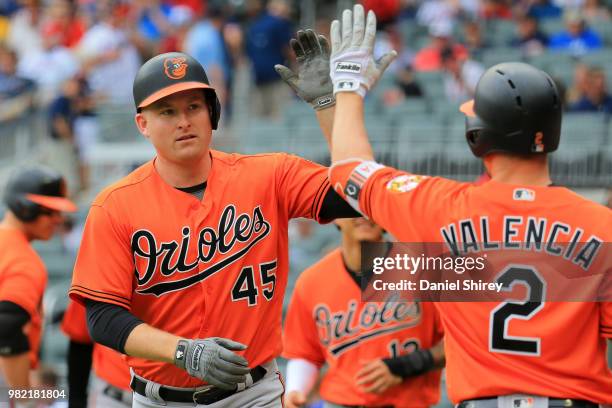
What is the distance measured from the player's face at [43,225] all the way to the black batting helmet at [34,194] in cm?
3

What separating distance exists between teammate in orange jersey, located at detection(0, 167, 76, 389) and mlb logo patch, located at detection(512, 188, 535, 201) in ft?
9.50

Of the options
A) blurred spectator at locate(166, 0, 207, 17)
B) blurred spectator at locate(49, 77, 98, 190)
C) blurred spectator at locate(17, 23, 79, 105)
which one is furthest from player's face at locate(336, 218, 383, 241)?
blurred spectator at locate(166, 0, 207, 17)

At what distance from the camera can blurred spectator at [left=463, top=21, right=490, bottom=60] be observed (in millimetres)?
12977

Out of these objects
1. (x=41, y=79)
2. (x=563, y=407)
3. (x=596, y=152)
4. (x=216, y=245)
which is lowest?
(x=563, y=407)

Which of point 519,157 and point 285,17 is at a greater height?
point 285,17

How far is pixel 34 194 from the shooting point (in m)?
5.79

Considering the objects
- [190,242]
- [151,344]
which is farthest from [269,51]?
[151,344]

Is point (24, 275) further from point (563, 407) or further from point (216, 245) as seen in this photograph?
point (563, 407)

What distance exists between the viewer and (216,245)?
160 inches

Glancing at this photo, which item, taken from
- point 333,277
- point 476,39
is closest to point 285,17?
point 476,39

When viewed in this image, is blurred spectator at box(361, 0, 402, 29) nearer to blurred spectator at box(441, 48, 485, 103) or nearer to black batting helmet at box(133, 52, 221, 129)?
blurred spectator at box(441, 48, 485, 103)

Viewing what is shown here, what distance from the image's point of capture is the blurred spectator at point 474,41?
12977 mm

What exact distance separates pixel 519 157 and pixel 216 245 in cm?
132

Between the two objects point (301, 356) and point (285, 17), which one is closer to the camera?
point (301, 356)
